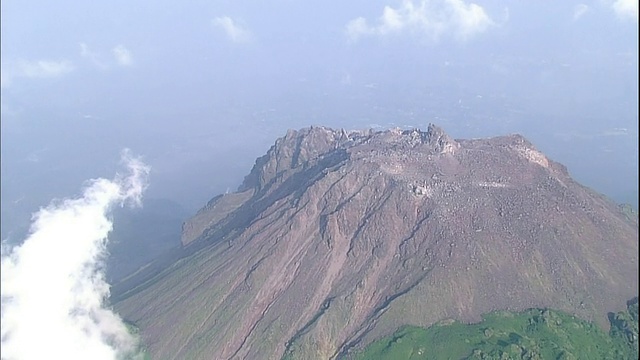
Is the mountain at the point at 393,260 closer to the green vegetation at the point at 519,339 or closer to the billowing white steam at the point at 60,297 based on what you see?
the green vegetation at the point at 519,339

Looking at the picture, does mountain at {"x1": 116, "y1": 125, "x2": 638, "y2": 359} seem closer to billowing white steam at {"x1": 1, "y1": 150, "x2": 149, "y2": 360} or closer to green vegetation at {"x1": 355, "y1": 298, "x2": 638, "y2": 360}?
green vegetation at {"x1": 355, "y1": 298, "x2": 638, "y2": 360}

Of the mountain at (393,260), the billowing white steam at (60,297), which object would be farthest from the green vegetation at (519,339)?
the billowing white steam at (60,297)

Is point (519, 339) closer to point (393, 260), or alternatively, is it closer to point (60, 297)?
point (393, 260)

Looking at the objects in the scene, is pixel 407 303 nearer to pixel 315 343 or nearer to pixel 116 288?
pixel 315 343

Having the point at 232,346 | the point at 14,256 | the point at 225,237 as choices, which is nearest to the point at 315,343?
the point at 232,346

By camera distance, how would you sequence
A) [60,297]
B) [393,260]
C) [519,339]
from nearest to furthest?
[519,339], [393,260], [60,297]

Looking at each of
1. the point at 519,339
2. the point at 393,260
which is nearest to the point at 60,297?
the point at 393,260
